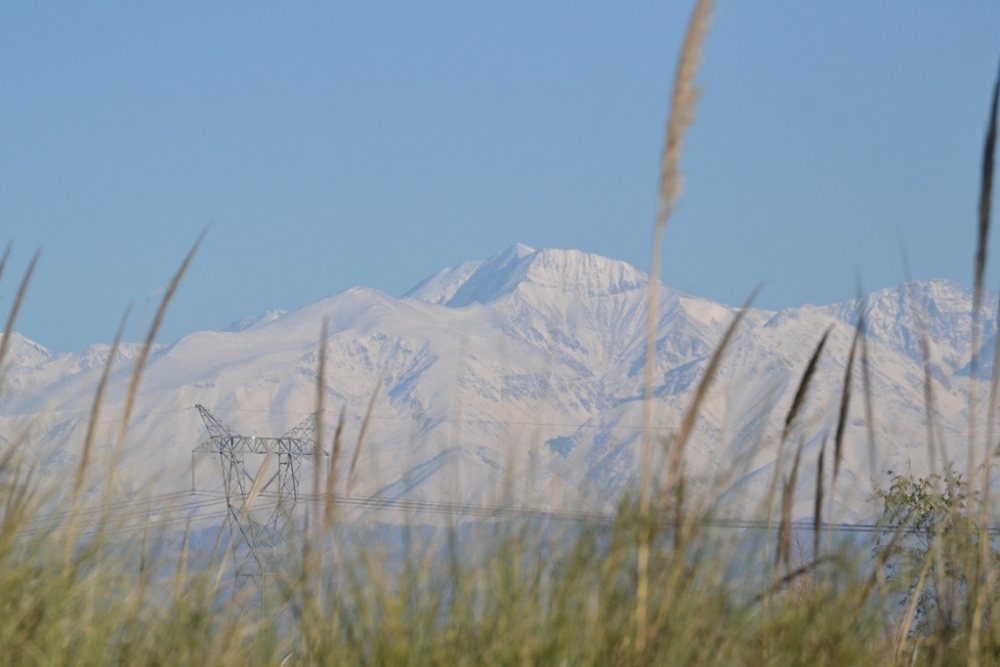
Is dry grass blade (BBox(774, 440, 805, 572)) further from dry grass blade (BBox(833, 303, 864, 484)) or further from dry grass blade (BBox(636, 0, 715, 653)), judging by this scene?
dry grass blade (BBox(636, 0, 715, 653))

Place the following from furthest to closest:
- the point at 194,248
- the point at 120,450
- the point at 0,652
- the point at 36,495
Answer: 1. the point at 36,495
2. the point at 120,450
3. the point at 194,248
4. the point at 0,652

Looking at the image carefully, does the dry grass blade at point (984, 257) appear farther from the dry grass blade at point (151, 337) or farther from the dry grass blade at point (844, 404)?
the dry grass blade at point (151, 337)

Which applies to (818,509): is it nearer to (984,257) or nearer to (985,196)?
(984,257)

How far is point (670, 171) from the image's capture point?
2.36 m

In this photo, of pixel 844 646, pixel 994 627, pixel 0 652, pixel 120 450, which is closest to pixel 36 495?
pixel 120 450

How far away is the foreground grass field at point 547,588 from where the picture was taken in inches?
95.7

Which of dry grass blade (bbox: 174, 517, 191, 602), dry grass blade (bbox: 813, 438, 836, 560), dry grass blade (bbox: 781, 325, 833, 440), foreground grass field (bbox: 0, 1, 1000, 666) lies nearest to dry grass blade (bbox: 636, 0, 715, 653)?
foreground grass field (bbox: 0, 1, 1000, 666)

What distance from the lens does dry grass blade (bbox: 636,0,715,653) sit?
91.7 inches

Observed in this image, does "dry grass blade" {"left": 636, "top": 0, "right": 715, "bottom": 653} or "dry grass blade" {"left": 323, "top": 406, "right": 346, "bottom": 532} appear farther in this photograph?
"dry grass blade" {"left": 323, "top": 406, "right": 346, "bottom": 532}

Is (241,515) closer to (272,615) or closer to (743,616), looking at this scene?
(272,615)

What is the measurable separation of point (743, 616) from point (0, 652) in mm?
1651

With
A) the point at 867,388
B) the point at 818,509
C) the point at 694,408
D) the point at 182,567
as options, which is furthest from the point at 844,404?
the point at 182,567

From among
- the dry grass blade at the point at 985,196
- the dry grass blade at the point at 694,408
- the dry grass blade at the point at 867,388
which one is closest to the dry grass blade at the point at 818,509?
the dry grass blade at the point at 867,388

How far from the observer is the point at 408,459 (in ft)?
10.5
